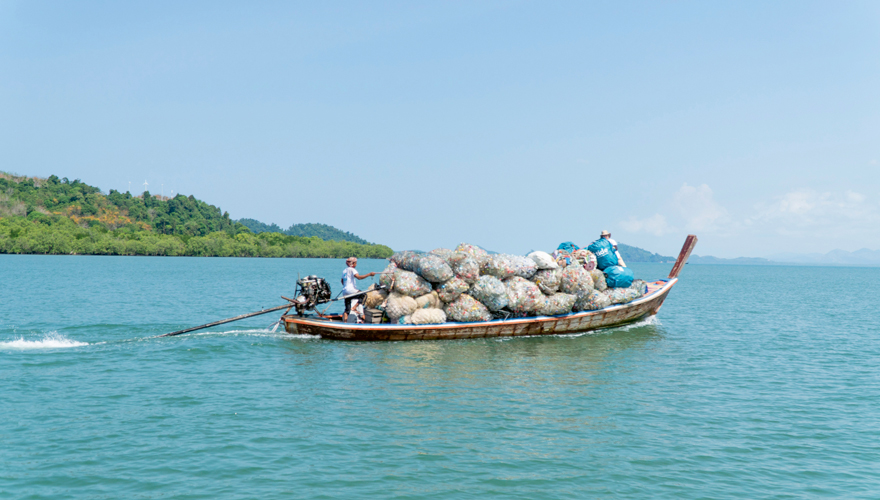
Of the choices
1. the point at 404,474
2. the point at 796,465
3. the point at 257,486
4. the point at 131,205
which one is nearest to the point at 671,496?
the point at 796,465

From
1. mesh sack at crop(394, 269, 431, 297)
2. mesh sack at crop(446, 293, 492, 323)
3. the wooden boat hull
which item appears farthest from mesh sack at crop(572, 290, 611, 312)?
mesh sack at crop(394, 269, 431, 297)

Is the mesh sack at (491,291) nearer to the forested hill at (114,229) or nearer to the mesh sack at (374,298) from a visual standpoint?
the mesh sack at (374,298)

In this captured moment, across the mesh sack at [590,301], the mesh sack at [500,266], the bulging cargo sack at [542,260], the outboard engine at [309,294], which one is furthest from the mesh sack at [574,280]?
the outboard engine at [309,294]

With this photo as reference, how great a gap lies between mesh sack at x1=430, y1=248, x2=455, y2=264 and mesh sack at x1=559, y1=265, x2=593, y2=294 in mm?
3325

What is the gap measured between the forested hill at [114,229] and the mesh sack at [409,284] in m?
139

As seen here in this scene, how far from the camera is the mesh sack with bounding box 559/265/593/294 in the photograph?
17.7 m

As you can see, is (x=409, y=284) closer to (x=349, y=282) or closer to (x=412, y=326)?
(x=412, y=326)

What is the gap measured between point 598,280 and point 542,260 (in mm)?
2701

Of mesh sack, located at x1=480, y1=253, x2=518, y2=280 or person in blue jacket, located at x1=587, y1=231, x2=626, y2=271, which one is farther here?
person in blue jacket, located at x1=587, y1=231, x2=626, y2=271

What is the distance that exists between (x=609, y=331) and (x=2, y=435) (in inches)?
639

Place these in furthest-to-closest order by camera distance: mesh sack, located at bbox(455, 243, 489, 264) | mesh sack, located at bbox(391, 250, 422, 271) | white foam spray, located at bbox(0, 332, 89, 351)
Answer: mesh sack, located at bbox(455, 243, 489, 264) → mesh sack, located at bbox(391, 250, 422, 271) → white foam spray, located at bbox(0, 332, 89, 351)

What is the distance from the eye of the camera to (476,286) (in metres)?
16.9

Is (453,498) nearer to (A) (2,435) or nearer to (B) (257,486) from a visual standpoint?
(B) (257,486)

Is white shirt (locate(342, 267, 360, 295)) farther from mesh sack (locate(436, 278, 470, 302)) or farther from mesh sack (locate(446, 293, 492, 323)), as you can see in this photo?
mesh sack (locate(446, 293, 492, 323))
